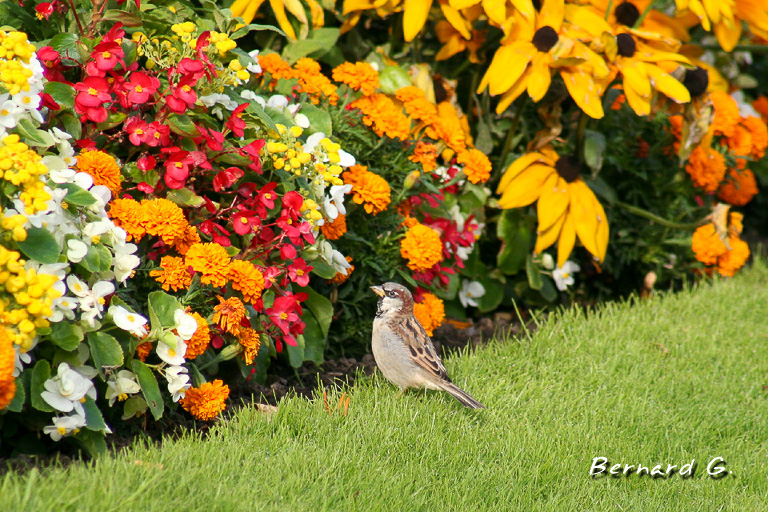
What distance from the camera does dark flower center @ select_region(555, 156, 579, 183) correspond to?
420 cm

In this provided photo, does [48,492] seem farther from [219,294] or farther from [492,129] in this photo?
[492,129]

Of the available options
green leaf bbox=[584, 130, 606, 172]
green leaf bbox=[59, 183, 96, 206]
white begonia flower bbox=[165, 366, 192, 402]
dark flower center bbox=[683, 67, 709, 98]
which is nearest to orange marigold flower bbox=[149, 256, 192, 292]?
white begonia flower bbox=[165, 366, 192, 402]

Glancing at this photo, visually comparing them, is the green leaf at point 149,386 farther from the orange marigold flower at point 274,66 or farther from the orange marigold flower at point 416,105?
the orange marigold flower at point 416,105

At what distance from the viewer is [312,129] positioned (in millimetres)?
3453

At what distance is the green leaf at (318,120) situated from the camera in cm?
345

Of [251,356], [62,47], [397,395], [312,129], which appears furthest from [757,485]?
[62,47]

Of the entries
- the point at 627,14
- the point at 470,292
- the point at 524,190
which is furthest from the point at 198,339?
the point at 627,14

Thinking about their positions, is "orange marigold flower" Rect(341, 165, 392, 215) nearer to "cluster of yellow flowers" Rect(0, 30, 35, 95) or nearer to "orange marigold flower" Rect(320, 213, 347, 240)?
"orange marigold flower" Rect(320, 213, 347, 240)

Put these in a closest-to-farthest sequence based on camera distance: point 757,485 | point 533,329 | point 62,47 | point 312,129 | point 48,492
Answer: point 48,492 < point 62,47 < point 757,485 < point 312,129 < point 533,329

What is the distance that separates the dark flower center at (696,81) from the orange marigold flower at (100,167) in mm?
2997

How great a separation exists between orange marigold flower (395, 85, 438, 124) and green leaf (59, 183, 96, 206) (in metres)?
1.72

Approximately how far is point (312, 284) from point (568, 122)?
1987 mm

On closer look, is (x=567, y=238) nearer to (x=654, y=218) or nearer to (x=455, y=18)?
(x=654, y=218)

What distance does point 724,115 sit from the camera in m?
4.73
